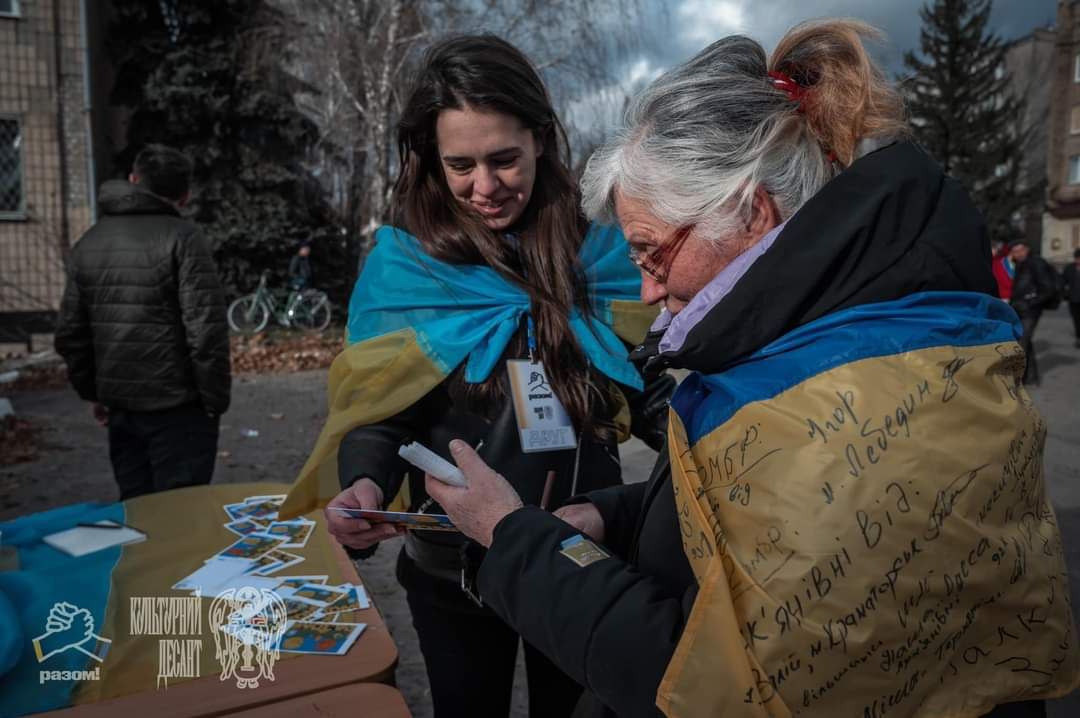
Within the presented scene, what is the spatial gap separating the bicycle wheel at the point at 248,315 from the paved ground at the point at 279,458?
3353mm

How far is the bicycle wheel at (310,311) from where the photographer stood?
A: 1368cm

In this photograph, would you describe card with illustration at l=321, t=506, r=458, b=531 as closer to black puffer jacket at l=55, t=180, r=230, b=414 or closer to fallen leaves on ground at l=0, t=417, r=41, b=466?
black puffer jacket at l=55, t=180, r=230, b=414

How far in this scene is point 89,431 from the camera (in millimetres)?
7207

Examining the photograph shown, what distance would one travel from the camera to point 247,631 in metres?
1.82

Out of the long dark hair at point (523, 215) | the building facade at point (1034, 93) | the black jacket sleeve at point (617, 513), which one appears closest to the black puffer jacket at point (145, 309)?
the long dark hair at point (523, 215)

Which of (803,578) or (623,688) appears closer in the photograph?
(803,578)

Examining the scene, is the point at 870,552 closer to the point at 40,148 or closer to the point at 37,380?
the point at 37,380

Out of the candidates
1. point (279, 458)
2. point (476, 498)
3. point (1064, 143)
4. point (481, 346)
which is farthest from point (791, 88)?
point (1064, 143)

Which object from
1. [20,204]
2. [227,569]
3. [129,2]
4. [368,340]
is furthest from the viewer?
[129,2]

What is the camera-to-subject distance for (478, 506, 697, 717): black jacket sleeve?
3.21 feet

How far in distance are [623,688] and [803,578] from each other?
28 centimetres

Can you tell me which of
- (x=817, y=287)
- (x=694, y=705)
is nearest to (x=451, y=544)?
(x=694, y=705)

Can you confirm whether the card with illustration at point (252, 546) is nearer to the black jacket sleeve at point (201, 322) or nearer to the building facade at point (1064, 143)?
the black jacket sleeve at point (201, 322)

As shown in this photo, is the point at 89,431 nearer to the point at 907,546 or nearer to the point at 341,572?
the point at 341,572
